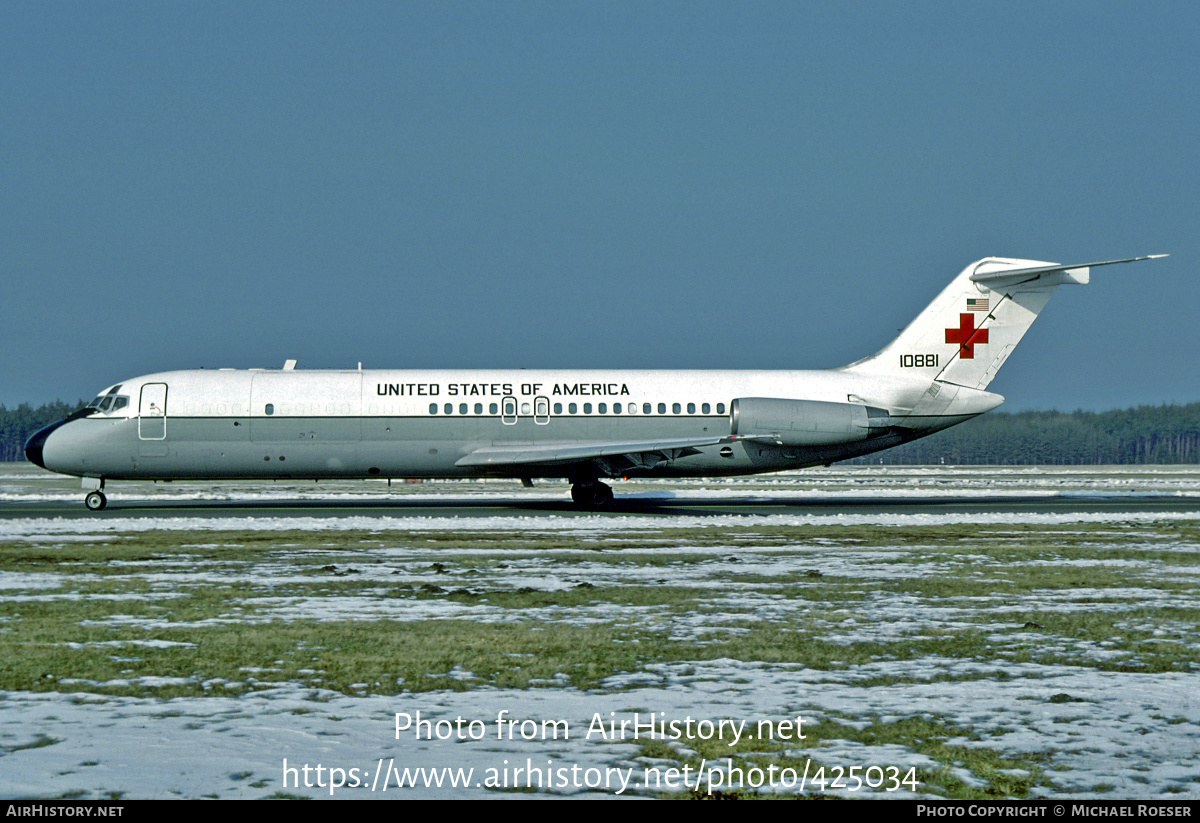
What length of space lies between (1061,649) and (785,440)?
68.2 feet

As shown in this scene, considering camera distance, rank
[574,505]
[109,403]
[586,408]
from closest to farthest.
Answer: [109,403]
[586,408]
[574,505]

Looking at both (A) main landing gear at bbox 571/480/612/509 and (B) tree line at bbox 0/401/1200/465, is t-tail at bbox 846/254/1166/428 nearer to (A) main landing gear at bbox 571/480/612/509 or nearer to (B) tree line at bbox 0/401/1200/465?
(A) main landing gear at bbox 571/480/612/509

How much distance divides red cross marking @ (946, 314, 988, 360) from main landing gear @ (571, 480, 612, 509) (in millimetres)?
11236

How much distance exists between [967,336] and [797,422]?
19.9 feet

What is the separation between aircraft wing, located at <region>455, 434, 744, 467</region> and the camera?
29375mm

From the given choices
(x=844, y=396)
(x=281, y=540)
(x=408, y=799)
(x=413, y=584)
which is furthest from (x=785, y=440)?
(x=408, y=799)

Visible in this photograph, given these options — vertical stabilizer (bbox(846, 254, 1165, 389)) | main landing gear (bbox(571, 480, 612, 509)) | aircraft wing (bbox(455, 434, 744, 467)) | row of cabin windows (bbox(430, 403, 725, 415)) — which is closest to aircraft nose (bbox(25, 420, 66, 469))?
row of cabin windows (bbox(430, 403, 725, 415))

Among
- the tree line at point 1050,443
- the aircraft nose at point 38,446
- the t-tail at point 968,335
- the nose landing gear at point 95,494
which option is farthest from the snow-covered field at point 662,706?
the tree line at point 1050,443

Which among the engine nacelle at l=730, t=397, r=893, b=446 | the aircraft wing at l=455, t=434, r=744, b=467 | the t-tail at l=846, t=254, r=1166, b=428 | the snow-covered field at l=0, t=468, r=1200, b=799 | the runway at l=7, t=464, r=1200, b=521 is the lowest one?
the runway at l=7, t=464, r=1200, b=521

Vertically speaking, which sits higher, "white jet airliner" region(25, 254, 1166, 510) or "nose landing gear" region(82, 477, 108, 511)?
"white jet airliner" region(25, 254, 1166, 510)

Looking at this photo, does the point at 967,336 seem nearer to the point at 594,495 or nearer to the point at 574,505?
the point at 594,495

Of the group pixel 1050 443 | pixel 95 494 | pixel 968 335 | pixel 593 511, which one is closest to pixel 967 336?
pixel 968 335

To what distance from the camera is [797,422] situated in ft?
102

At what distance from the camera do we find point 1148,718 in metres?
7.66
